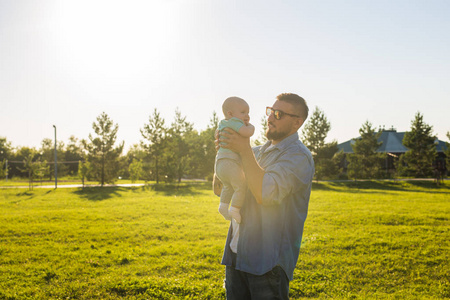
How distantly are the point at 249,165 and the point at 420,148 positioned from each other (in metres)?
46.9

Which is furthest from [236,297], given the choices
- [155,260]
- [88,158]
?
[88,158]

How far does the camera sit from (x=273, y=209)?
255 centimetres

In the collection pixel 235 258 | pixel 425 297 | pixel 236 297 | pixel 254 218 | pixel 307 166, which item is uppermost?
pixel 307 166

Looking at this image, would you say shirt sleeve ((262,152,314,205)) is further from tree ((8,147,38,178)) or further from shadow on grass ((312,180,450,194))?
tree ((8,147,38,178))

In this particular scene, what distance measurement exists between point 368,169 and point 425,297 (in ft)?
124

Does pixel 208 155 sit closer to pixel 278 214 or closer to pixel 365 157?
pixel 365 157

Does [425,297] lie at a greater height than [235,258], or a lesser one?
lesser

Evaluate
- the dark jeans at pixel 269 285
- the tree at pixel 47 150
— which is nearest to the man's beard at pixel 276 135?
the dark jeans at pixel 269 285

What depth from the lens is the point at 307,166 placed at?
99.6 inches

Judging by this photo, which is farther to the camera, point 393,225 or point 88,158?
point 88,158

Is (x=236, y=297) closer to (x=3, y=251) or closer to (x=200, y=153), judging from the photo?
(x=3, y=251)

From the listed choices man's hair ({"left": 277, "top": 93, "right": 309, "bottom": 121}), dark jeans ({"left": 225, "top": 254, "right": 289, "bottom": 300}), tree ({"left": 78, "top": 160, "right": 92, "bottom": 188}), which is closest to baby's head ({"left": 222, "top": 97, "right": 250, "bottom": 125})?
man's hair ({"left": 277, "top": 93, "right": 309, "bottom": 121})

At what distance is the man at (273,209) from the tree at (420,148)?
45416 millimetres

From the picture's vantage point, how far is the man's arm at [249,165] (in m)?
2.36
